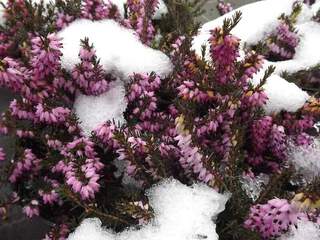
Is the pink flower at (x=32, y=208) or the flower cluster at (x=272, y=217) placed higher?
the flower cluster at (x=272, y=217)

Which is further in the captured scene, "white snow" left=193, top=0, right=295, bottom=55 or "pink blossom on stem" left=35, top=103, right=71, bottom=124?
"white snow" left=193, top=0, right=295, bottom=55

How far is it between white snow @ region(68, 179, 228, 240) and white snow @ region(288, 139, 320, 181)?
678mm

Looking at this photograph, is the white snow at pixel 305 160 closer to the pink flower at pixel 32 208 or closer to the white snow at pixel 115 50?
the white snow at pixel 115 50

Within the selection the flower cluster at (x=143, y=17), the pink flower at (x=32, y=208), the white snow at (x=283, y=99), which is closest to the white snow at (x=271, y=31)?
the white snow at (x=283, y=99)

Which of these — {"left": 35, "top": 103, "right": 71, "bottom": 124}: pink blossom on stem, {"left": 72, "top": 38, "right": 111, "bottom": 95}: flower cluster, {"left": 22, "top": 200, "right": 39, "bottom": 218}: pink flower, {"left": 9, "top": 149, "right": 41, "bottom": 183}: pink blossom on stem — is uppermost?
{"left": 72, "top": 38, "right": 111, "bottom": 95}: flower cluster

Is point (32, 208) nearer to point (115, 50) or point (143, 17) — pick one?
point (115, 50)

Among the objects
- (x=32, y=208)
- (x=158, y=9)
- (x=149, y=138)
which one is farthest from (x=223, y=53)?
(x=158, y=9)

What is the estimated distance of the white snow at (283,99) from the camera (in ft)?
8.43

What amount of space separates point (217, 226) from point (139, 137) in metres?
0.60

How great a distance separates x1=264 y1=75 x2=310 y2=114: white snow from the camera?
2.57 meters

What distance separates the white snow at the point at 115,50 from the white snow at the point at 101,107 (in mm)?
120

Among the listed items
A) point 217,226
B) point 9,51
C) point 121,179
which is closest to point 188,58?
point 121,179

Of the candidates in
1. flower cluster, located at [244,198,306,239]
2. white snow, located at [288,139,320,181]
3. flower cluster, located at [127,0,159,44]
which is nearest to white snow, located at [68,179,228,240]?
flower cluster, located at [244,198,306,239]

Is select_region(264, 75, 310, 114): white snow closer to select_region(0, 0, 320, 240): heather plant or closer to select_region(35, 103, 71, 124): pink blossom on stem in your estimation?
select_region(0, 0, 320, 240): heather plant
